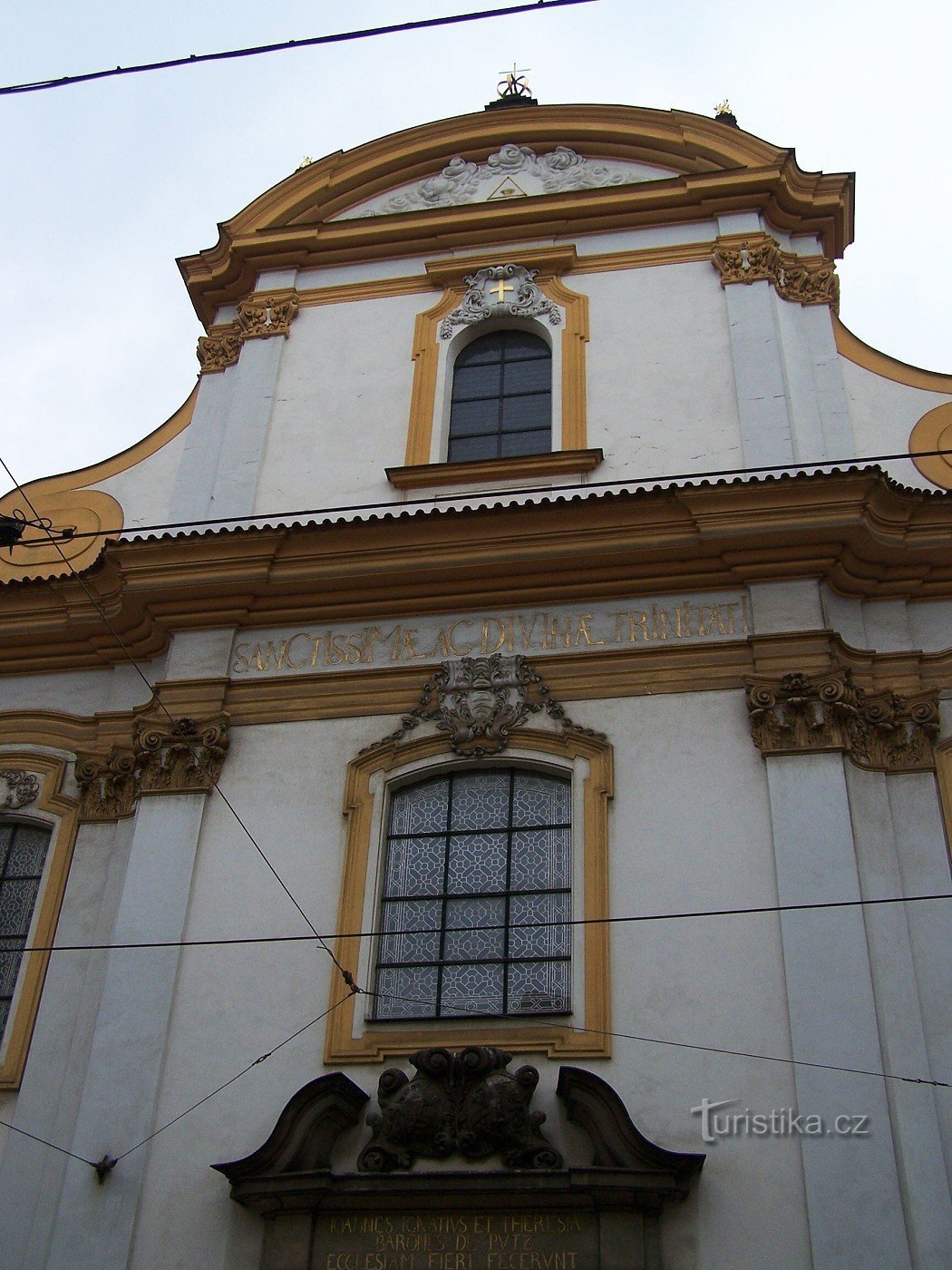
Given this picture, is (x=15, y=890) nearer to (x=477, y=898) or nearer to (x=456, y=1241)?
(x=477, y=898)

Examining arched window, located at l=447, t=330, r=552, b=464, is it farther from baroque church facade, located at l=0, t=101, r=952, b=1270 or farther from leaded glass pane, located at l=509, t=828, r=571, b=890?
leaded glass pane, located at l=509, t=828, r=571, b=890

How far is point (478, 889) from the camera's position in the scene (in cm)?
1042

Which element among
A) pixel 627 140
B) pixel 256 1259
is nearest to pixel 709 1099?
A: pixel 256 1259

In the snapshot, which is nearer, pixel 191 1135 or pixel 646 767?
pixel 191 1135

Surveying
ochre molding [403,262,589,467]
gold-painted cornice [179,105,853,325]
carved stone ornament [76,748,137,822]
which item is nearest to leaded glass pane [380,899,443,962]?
carved stone ornament [76,748,137,822]

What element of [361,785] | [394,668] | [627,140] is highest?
[627,140]

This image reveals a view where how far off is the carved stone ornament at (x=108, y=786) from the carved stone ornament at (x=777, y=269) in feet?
22.4

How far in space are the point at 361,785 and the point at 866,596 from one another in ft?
13.0

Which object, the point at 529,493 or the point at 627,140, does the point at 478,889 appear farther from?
the point at 627,140

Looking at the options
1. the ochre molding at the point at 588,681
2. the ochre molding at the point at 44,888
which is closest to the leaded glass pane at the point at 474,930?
the ochre molding at the point at 588,681

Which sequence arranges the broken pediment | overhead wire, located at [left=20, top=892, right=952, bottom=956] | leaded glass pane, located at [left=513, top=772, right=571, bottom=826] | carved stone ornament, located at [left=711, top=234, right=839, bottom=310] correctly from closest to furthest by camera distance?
the broken pediment
overhead wire, located at [left=20, top=892, right=952, bottom=956]
leaded glass pane, located at [left=513, top=772, right=571, bottom=826]
carved stone ornament, located at [left=711, top=234, right=839, bottom=310]

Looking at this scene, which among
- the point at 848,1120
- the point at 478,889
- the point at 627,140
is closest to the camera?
the point at 848,1120

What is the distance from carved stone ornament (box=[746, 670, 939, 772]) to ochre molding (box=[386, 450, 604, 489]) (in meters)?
2.88

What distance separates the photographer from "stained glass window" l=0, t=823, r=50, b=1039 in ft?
36.0
